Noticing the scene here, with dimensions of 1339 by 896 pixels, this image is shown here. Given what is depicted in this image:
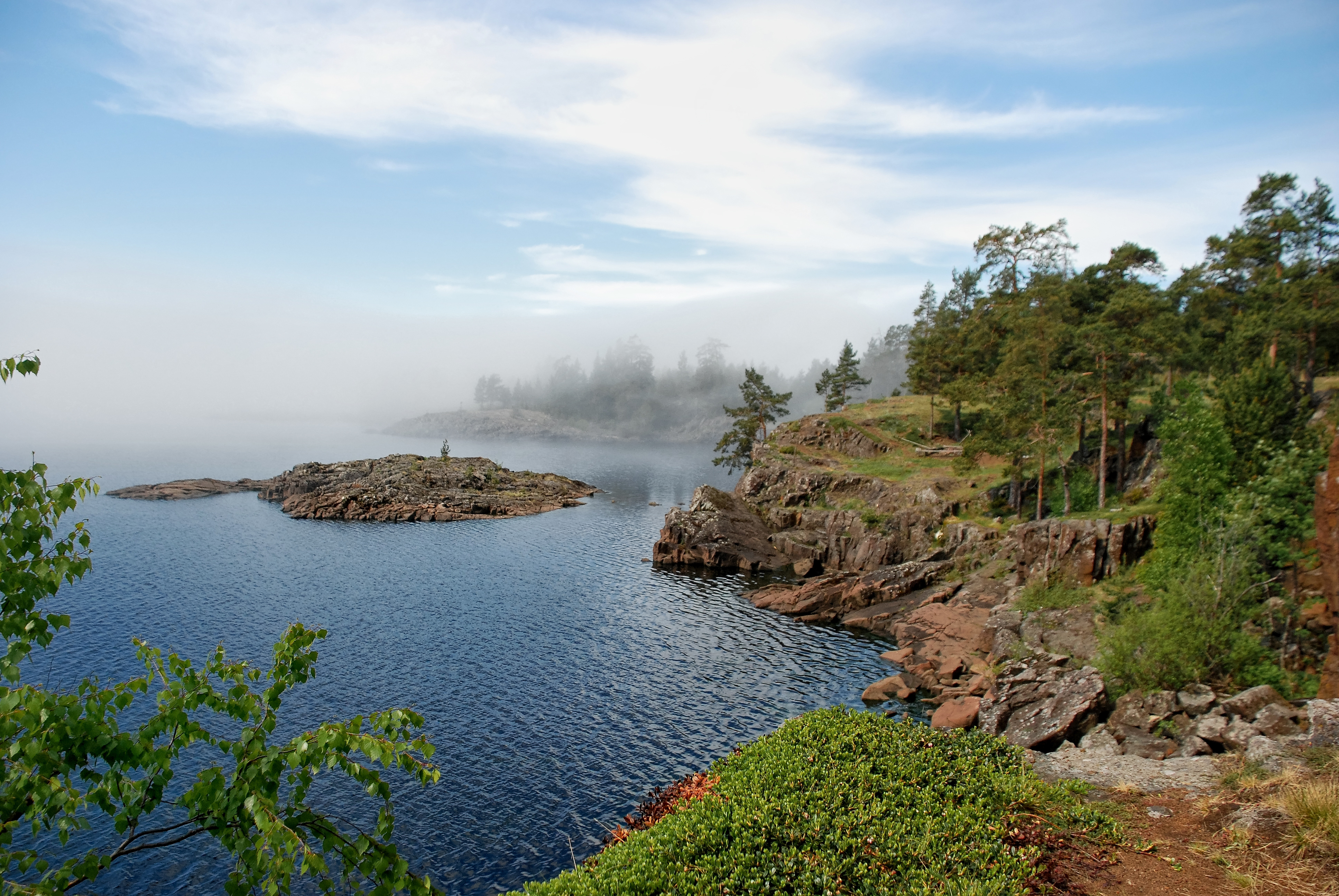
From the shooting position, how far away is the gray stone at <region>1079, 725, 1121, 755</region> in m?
28.7

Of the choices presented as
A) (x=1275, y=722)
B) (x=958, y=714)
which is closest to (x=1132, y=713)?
(x=1275, y=722)

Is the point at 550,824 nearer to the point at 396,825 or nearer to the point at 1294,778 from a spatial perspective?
the point at 396,825

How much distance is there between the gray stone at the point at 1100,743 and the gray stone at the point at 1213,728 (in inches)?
118

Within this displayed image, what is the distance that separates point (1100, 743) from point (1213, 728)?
13.7 feet

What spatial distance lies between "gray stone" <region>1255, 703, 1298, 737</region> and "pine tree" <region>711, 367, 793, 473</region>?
3464 inches

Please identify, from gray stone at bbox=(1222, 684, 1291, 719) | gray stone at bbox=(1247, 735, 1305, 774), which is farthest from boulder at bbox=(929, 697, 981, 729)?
gray stone at bbox=(1247, 735, 1305, 774)

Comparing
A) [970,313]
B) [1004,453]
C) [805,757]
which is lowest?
[805,757]

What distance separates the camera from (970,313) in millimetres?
120000

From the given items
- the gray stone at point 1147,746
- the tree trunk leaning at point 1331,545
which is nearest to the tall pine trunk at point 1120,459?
the tree trunk leaning at point 1331,545

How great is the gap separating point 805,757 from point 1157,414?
52.7 metres

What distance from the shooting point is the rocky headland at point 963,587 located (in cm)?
2755

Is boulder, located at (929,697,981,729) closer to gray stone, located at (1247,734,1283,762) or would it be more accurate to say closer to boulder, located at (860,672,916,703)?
boulder, located at (860,672,916,703)

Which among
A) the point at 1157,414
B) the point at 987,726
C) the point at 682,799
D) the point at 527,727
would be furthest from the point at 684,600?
the point at 1157,414

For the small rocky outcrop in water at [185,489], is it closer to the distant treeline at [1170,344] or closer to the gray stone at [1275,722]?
the distant treeline at [1170,344]
